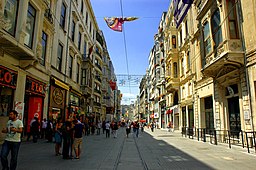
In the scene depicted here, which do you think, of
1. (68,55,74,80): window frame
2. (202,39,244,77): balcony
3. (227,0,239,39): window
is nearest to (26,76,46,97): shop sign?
(68,55,74,80): window frame

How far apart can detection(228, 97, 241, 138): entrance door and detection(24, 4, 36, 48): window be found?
48.9ft

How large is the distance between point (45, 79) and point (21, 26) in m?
6.26

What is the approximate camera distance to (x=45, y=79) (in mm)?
17219

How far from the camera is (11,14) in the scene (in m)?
11.4

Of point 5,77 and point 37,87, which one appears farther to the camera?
point 37,87

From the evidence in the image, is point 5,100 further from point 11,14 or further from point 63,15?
point 63,15

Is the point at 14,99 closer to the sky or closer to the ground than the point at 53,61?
closer to the ground

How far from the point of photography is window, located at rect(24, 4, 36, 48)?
1322 cm

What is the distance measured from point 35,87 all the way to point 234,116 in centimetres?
1503

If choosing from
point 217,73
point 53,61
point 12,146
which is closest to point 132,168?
point 12,146

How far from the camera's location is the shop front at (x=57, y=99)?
18572 millimetres

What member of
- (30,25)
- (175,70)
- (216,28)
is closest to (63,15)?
(30,25)

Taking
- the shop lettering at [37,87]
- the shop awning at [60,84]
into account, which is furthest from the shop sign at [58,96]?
the shop lettering at [37,87]

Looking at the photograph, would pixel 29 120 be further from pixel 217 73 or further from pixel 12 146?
pixel 217 73
